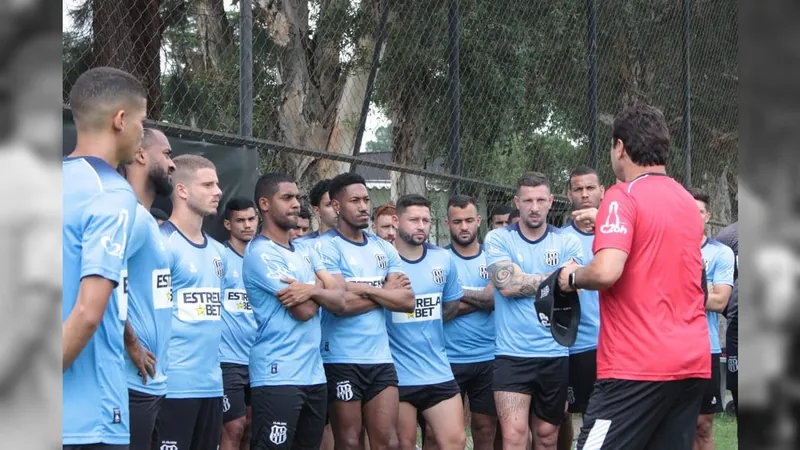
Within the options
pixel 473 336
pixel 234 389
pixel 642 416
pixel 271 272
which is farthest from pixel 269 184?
pixel 642 416

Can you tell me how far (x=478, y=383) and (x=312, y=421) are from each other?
2255 millimetres

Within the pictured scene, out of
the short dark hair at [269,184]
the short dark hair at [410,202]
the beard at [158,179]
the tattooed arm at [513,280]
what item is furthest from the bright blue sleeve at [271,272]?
the tattooed arm at [513,280]

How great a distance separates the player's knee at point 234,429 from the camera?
7.31 metres

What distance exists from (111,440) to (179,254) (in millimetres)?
2610

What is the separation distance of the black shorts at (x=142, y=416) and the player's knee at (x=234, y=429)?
244cm

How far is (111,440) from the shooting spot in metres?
3.48

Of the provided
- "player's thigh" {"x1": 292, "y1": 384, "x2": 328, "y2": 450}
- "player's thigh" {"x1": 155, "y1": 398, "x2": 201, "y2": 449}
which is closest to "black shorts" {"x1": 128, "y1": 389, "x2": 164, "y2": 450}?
"player's thigh" {"x1": 155, "y1": 398, "x2": 201, "y2": 449}

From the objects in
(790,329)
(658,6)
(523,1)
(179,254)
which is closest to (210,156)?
(179,254)

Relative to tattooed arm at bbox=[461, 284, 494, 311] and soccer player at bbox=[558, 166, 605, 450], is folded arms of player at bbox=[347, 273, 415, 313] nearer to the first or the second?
tattooed arm at bbox=[461, 284, 494, 311]

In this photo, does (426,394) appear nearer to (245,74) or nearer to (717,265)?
(245,74)

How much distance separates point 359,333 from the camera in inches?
297

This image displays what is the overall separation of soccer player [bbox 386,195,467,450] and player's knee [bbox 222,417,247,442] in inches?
49.8

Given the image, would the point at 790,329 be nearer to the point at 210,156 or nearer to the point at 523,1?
the point at 210,156

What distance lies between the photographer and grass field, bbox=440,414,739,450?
10.9 m
